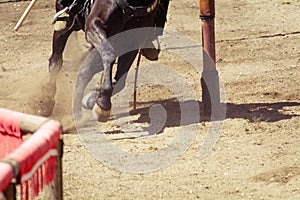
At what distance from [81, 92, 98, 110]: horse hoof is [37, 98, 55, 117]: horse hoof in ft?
1.20

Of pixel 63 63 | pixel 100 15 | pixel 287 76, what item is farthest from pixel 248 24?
pixel 100 15

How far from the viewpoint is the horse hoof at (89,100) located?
27.4 feet

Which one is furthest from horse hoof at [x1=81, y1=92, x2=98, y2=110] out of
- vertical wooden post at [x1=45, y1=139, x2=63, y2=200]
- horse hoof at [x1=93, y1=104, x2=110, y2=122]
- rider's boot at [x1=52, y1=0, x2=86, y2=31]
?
vertical wooden post at [x1=45, y1=139, x2=63, y2=200]

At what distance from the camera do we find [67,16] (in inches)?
334

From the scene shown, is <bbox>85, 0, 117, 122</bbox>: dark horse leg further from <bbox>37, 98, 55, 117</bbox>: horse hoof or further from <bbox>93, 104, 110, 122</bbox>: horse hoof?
<bbox>37, 98, 55, 117</bbox>: horse hoof

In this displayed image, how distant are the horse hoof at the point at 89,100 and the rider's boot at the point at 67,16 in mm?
651

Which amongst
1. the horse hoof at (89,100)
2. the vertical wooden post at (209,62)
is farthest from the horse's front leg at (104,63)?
the vertical wooden post at (209,62)

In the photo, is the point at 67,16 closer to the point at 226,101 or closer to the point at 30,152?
the point at 226,101

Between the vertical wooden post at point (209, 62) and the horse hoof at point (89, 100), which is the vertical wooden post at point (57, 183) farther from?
the vertical wooden post at point (209, 62)

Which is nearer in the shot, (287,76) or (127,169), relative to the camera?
(127,169)

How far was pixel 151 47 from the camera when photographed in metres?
8.85

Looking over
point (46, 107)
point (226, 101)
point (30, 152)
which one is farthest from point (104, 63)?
point (30, 152)

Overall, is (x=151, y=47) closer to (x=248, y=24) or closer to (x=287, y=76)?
(x=287, y=76)

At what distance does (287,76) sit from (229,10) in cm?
304
